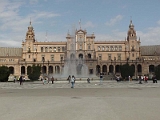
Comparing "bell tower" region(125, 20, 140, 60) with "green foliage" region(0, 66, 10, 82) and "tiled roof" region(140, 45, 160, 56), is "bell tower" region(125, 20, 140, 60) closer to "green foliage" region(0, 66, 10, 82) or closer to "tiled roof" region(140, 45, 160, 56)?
"tiled roof" region(140, 45, 160, 56)

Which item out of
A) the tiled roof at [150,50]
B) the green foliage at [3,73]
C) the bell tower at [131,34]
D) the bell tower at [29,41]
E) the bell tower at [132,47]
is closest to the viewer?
the green foliage at [3,73]

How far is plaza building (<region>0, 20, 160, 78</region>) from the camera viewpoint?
10300cm

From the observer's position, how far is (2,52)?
114 metres

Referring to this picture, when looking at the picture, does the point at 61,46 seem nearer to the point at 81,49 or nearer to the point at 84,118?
the point at 81,49

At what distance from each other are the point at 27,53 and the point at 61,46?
1450 cm

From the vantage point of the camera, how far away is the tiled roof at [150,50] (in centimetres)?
11214

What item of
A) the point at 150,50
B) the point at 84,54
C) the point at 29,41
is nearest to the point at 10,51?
the point at 29,41

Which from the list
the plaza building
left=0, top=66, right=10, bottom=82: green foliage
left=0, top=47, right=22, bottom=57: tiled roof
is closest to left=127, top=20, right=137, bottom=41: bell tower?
the plaza building

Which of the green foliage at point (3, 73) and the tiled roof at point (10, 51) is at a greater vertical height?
the tiled roof at point (10, 51)

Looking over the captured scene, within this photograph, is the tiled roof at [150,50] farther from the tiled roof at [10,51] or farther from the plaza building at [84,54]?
the tiled roof at [10,51]

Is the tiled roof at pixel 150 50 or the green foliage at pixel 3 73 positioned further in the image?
the tiled roof at pixel 150 50

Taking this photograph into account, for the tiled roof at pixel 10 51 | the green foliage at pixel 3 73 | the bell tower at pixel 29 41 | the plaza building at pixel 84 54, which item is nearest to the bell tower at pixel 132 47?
the plaza building at pixel 84 54

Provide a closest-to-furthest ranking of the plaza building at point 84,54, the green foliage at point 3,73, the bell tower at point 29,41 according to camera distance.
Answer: the green foliage at point 3,73 < the plaza building at point 84,54 < the bell tower at point 29,41

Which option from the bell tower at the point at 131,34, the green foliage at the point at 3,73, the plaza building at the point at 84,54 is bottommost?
the green foliage at the point at 3,73
